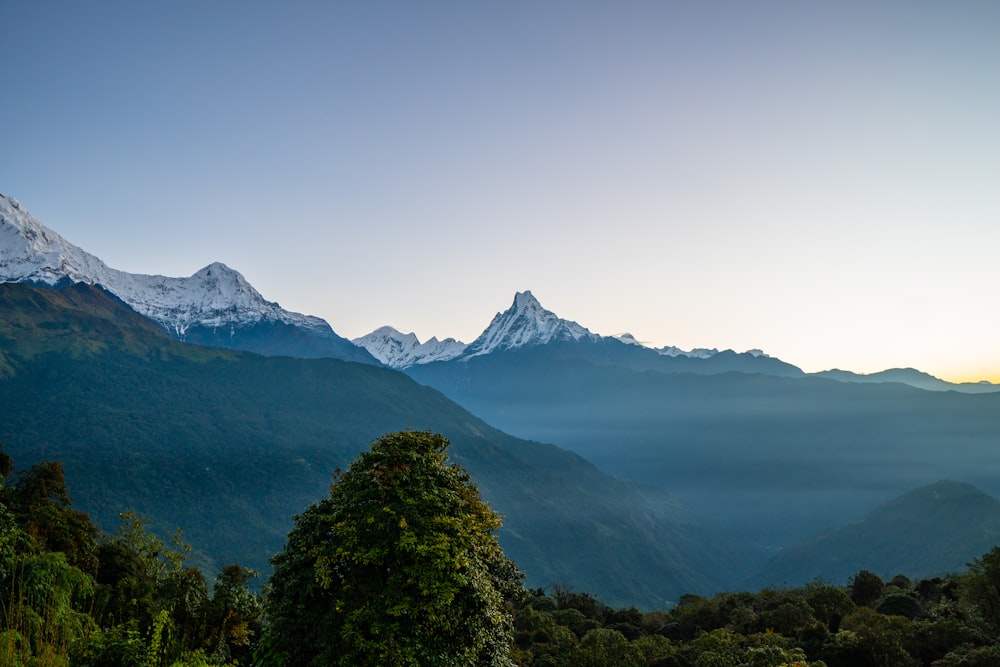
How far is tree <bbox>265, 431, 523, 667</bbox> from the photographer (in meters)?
20.1

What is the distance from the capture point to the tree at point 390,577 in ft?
65.9

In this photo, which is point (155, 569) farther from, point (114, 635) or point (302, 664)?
point (114, 635)

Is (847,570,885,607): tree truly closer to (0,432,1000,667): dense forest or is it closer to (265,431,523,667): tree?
(0,432,1000,667): dense forest

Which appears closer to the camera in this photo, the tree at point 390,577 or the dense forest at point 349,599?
the dense forest at point 349,599

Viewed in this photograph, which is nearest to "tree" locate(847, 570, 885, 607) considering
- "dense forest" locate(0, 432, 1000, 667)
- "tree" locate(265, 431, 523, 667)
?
"dense forest" locate(0, 432, 1000, 667)

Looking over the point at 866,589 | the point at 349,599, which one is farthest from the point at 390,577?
the point at 866,589

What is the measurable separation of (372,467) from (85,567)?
33126 mm

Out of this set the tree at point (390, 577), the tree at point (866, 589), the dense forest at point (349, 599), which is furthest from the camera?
the tree at point (866, 589)

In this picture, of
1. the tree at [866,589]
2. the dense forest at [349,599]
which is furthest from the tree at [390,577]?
the tree at [866,589]

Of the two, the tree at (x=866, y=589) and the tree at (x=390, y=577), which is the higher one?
the tree at (x=390, y=577)

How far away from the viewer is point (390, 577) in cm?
2070

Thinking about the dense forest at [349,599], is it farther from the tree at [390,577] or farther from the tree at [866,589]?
the tree at [866,589]

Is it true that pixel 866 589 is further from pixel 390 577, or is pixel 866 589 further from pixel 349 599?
pixel 349 599

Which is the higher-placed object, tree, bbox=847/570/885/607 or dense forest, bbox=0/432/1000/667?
dense forest, bbox=0/432/1000/667
